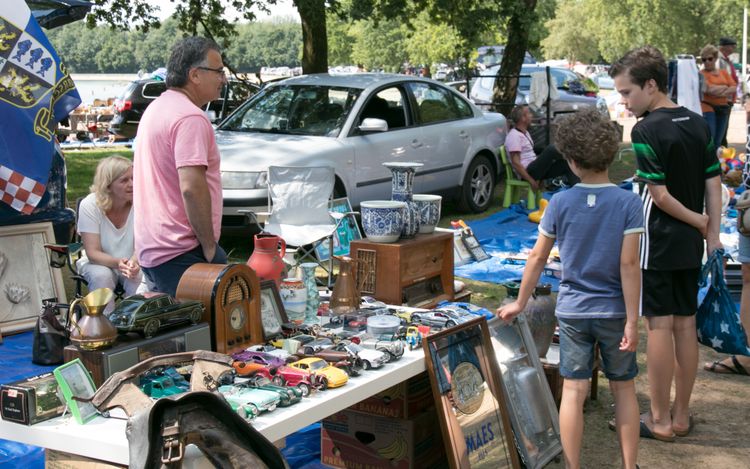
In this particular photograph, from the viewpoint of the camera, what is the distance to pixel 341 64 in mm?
76500

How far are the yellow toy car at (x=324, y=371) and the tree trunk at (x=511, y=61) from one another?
10.3 m

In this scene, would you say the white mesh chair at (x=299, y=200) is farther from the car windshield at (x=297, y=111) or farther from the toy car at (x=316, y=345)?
the toy car at (x=316, y=345)

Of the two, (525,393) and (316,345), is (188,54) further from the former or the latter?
Result: (525,393)

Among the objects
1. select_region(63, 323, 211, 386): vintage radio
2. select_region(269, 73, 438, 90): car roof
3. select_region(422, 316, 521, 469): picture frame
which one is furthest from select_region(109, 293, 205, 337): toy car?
select_region(269, 73, 438, 90): car roof

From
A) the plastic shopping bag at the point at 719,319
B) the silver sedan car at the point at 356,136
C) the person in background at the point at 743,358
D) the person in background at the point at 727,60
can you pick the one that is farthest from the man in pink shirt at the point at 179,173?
the person in background at the point at 727,60

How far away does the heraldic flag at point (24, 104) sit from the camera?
18.3ft

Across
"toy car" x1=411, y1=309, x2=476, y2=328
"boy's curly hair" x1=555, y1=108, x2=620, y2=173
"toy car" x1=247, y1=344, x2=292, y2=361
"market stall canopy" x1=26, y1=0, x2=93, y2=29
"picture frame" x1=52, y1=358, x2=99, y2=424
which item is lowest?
"toy car" x1=411, y1=309, x2=476, y2=328

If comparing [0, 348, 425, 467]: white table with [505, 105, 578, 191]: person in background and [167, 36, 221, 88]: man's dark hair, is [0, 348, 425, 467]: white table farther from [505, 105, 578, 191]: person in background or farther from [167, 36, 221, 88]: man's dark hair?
[505, 105, 578, 191]: person in background

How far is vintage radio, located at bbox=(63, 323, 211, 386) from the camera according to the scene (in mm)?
2746

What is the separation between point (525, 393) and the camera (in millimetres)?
3719

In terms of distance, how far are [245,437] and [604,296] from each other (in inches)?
61.1

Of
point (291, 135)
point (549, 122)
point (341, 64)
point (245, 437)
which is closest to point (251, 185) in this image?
point (291, 135)

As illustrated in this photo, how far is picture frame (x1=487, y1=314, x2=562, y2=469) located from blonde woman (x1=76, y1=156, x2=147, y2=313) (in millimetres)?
2228

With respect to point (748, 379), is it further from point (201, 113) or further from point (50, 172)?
point (50, 172)
